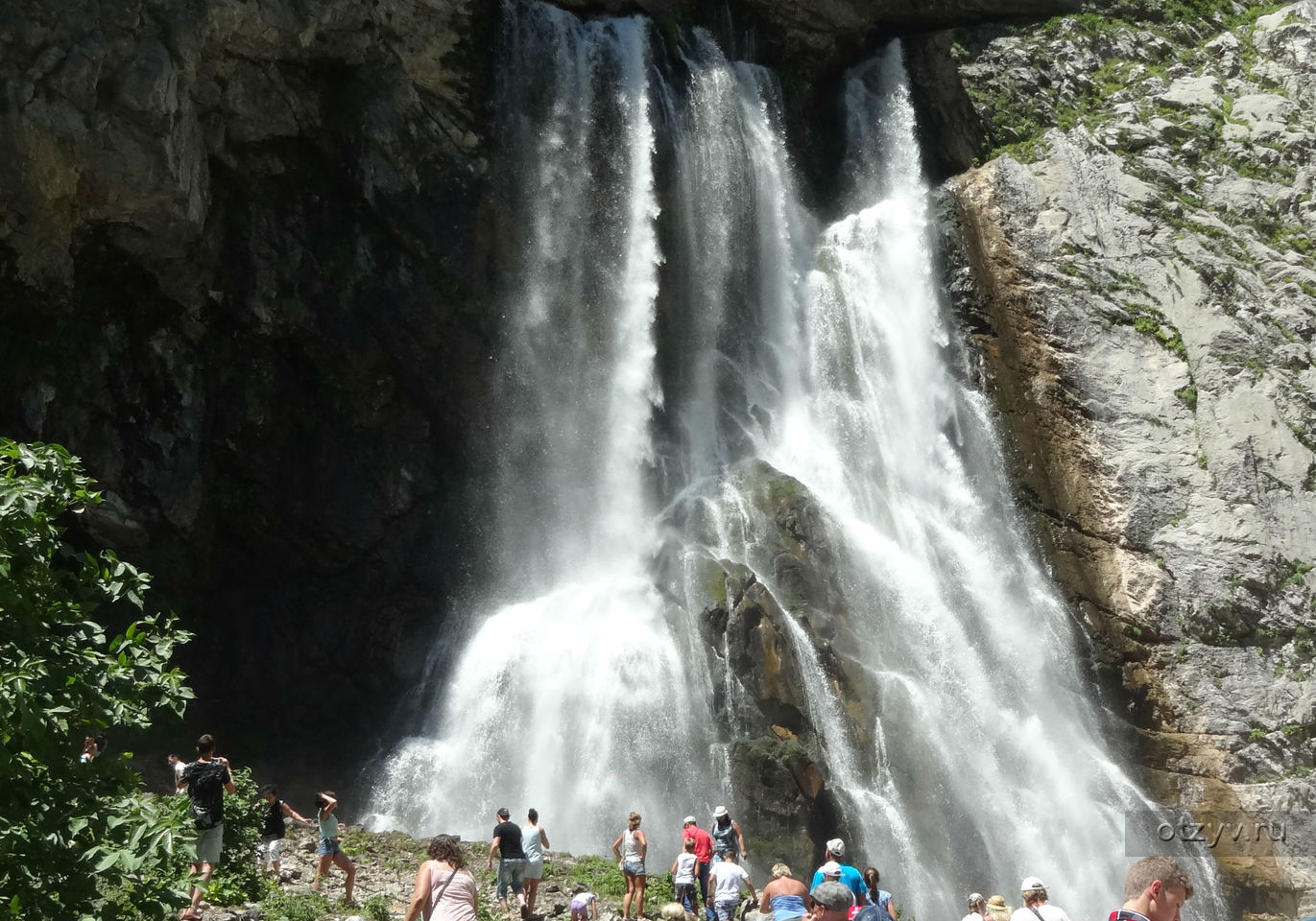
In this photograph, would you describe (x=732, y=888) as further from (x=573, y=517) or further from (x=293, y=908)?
(x=573, y=517)

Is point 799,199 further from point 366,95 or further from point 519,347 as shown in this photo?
point 366,95

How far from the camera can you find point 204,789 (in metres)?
9.84

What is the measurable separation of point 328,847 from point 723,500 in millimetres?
11432

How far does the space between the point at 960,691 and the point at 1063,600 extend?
3662 millimetres

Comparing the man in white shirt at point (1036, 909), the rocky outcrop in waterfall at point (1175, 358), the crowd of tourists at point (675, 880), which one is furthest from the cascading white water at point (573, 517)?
the man in white shirt at point (1036, 909)

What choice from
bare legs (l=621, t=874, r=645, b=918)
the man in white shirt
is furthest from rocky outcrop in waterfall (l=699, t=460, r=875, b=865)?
the man in white shirt

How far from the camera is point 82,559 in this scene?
6.73 m

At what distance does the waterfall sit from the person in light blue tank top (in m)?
8.83

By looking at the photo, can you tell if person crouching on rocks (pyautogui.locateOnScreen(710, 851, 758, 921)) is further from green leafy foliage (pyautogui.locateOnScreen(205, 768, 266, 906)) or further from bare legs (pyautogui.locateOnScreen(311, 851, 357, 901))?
green leafy foliage (pyautogui.locateOnScreen(205, 768, 266, 906))

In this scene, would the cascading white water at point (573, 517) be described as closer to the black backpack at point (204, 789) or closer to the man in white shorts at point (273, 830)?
the man in white shorts at point (273, 830)

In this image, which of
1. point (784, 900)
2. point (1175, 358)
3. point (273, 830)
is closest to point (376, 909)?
point (273, 830)

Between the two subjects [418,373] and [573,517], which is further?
[418,373]

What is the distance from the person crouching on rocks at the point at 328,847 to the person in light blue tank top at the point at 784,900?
5157 millimetres

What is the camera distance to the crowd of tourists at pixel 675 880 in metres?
6.08
